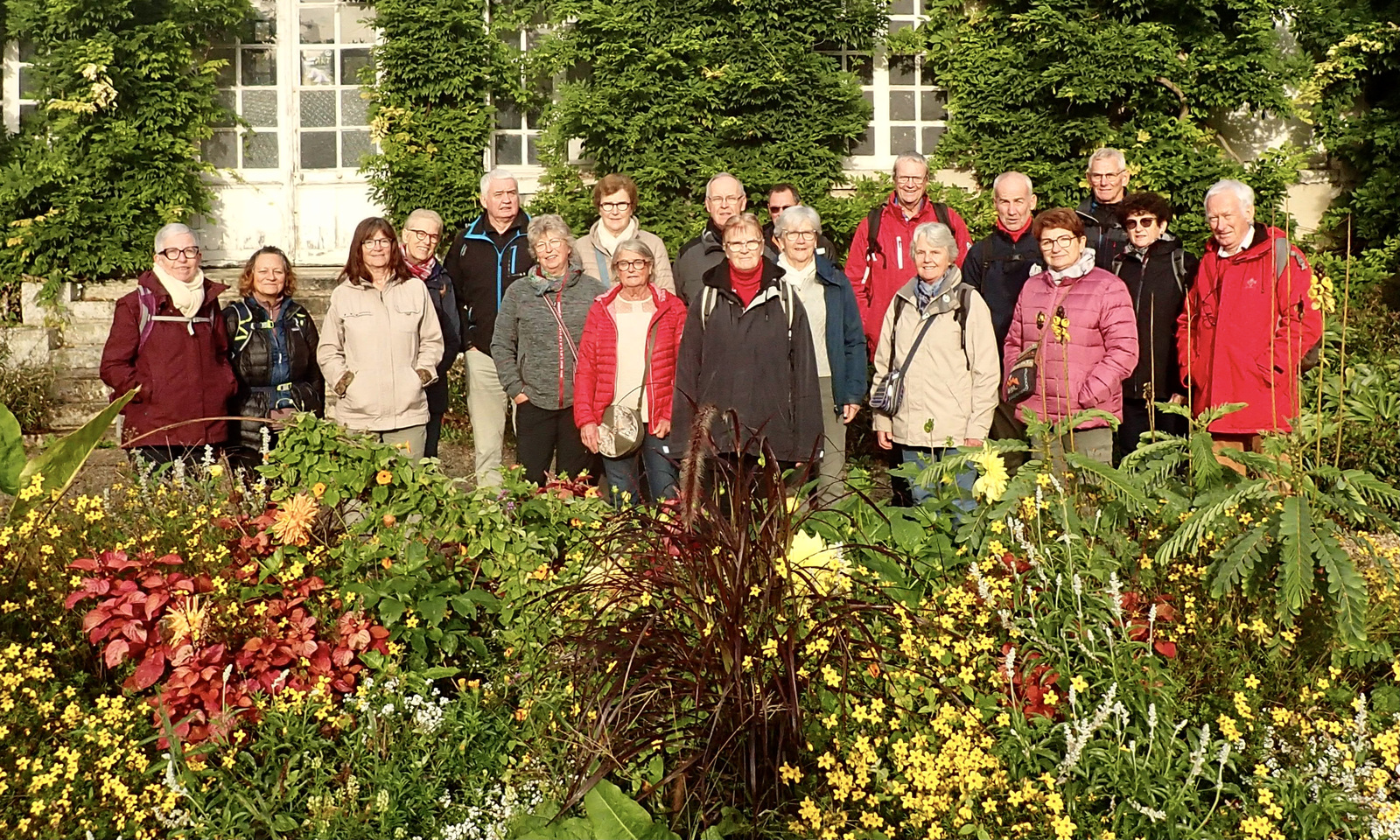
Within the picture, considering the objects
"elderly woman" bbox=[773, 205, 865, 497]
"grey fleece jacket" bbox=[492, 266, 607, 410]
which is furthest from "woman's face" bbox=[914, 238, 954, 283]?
"grey fleece jacket" bbox=[492, 266, 607, 410]

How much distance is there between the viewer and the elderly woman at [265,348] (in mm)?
6129

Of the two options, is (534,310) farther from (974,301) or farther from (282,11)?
(282,11)

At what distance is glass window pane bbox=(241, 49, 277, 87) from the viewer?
11180 mm

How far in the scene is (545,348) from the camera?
6.18 metres

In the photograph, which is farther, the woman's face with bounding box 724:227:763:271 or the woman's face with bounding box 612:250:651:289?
the woman's face with bounding box 612:250:651:289

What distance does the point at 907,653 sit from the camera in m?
3.22

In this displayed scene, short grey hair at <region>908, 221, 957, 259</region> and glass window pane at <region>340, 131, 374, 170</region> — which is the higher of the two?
glass window pane at <region>340, 131, 374, 170</region>

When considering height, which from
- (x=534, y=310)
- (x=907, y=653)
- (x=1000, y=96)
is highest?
(x=1000, y=96)

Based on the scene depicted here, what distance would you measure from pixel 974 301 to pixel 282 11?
791cm

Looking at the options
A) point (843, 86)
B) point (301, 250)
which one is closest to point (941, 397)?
point (843, 86)

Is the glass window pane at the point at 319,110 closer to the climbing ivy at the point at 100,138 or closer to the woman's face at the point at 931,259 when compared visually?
the climbing ivy at the point at 100,138

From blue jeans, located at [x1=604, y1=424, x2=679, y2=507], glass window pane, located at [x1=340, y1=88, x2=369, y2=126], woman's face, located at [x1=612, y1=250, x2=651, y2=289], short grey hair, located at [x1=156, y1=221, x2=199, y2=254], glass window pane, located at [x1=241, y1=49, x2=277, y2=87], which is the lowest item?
blue jeans, located at [x1=604, y1=424, x2=679, y2=507]

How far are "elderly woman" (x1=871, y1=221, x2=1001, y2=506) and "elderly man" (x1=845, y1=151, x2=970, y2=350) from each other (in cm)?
140

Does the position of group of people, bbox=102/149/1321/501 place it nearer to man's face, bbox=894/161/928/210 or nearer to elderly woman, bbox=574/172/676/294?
elderly woman, bbox=574/172/676/294
